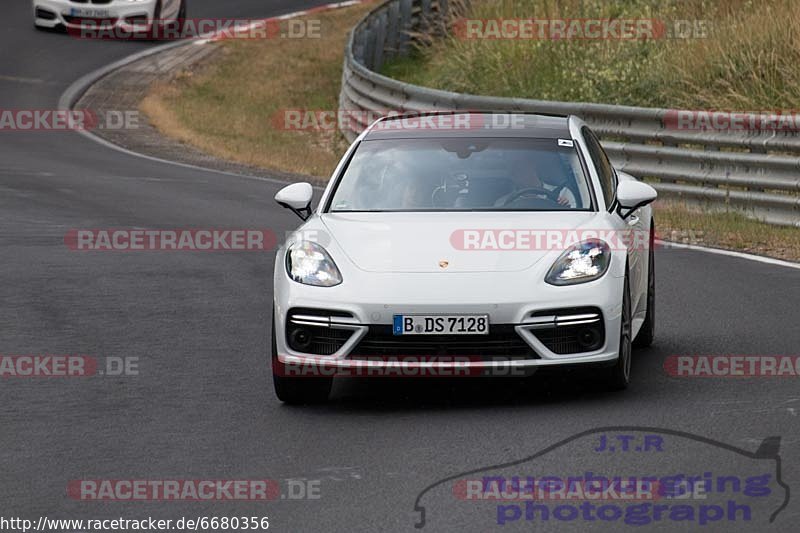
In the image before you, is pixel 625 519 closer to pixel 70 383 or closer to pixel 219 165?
pixel 70 383

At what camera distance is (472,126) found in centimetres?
957

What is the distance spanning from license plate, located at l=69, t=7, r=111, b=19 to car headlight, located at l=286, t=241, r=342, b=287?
25.1m

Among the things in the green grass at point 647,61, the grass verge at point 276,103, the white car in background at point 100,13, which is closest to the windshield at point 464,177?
the grass verge at point 276,103

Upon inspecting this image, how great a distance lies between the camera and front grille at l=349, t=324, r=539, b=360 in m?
7.96

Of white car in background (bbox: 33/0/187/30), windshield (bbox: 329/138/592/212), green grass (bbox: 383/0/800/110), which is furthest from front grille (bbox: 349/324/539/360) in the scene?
white car in background (bbox: 33/0/187/30)

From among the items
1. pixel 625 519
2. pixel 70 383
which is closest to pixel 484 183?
pixel 70 383

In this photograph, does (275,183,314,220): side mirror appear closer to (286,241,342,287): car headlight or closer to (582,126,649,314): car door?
(286,241,342,287): car headlight

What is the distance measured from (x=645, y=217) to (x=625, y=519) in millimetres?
4133

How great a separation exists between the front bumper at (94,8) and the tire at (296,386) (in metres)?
25.1

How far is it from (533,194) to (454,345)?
134cm

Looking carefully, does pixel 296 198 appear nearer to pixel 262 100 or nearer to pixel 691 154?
pixel 691 154

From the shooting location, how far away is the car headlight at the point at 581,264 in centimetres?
810

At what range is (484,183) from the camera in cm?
905

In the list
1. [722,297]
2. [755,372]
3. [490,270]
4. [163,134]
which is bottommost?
[163,134]
